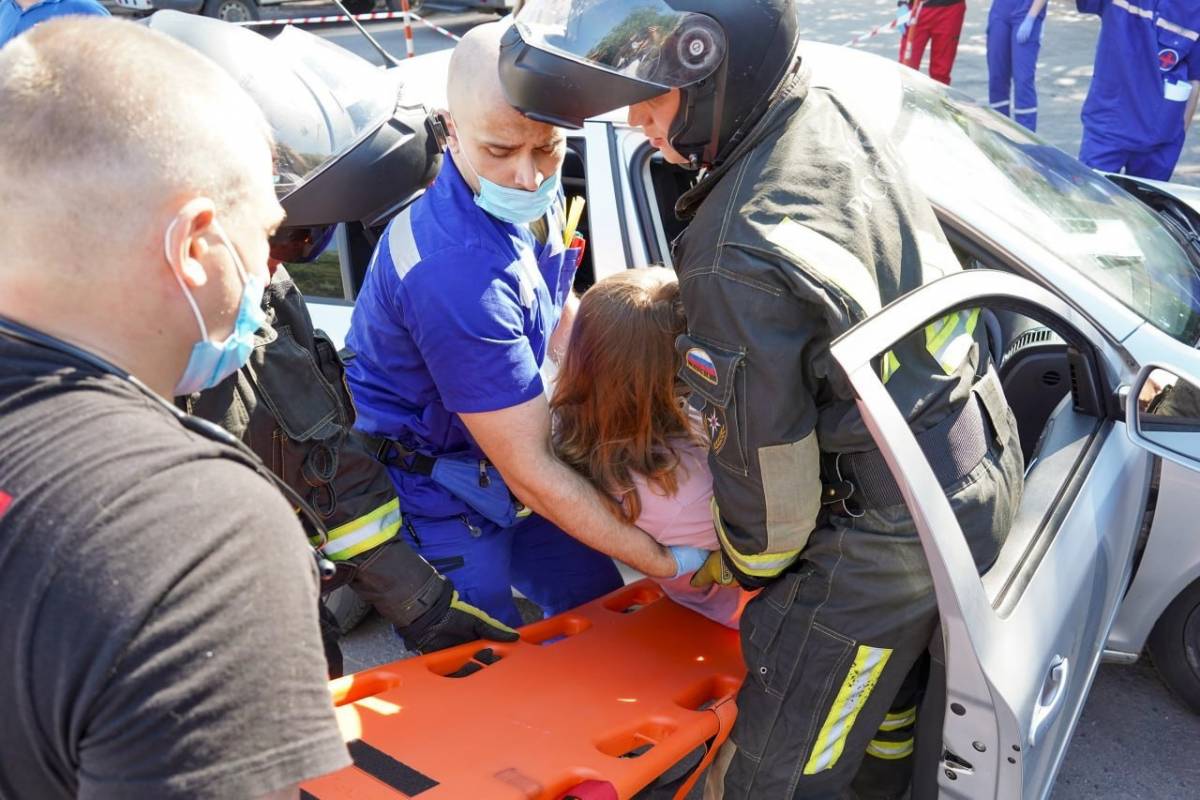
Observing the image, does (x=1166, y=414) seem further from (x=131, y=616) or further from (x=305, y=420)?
(x=131, y=616)

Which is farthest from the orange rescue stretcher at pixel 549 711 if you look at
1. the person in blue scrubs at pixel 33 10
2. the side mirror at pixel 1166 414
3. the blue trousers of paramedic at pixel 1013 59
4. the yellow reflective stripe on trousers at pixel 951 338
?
the blue trousers of paramedic at pixel 1013 59

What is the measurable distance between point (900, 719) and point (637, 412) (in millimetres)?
884

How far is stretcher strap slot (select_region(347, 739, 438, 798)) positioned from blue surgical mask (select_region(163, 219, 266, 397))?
0.80 meters

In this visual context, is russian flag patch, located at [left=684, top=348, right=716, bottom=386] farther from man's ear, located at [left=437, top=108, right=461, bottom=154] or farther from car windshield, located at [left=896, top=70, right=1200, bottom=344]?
car windshield, located at [left=896, top=70, right=1200, bottom=344]

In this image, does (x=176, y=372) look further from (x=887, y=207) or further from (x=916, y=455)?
(x=887, y=207)

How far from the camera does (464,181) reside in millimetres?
2209

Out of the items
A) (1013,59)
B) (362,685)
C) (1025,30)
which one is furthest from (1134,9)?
(362,685)

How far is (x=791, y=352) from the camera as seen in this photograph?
1.74 metres

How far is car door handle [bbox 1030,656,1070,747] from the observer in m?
1.91

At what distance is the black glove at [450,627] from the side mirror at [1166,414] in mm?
1410

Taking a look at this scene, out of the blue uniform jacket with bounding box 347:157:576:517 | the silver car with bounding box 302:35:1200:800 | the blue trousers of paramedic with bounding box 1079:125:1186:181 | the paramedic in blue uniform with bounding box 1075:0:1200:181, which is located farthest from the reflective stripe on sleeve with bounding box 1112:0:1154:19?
the blue uniform jacket with bounding box 347:157:576:517

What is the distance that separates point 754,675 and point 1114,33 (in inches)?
173

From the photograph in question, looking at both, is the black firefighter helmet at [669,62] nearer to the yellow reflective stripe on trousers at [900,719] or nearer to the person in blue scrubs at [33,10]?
the yellow reflective stripe on trousers at [900,719]

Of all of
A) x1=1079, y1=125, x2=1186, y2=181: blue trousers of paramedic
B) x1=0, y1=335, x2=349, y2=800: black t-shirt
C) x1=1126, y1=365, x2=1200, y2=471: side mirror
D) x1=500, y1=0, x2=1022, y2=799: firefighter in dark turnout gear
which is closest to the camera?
x1=0, y1=335, x2=349, y2=800: black t-shirt
